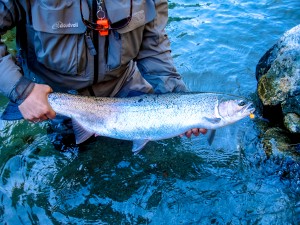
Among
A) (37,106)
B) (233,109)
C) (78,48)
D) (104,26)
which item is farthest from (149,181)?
(104,26)

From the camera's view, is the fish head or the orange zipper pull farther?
the fish head

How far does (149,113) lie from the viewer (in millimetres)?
3793

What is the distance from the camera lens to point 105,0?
3.50m

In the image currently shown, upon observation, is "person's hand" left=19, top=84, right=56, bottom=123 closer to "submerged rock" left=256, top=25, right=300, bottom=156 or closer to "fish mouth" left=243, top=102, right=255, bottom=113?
"fish mouth" left=243, top=102, right=255, bottom=113

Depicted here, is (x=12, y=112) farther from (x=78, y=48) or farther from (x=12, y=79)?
(x=78, y=48)

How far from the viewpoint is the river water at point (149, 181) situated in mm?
4012

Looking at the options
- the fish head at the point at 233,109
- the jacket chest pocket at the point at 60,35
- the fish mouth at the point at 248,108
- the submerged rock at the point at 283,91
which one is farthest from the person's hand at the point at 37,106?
the submerged rock at the point at 283,91

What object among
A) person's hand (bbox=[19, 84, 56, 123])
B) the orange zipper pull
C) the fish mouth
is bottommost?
the fish mouth

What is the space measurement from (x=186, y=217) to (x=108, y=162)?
1311mm

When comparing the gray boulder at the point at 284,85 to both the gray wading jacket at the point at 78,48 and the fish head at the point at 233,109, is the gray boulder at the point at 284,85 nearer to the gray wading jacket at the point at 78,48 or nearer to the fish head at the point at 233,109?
the fish head at the point at 233,109

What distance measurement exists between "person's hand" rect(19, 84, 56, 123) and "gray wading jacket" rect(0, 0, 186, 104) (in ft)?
0.19

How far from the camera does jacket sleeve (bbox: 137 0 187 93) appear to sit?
158 inches

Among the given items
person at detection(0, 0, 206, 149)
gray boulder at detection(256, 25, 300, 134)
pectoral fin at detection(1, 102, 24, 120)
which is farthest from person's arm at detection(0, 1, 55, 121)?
gray boulder at detection(256, 25, 300, 134)

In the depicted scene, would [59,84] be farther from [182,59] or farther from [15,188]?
[182,59]
